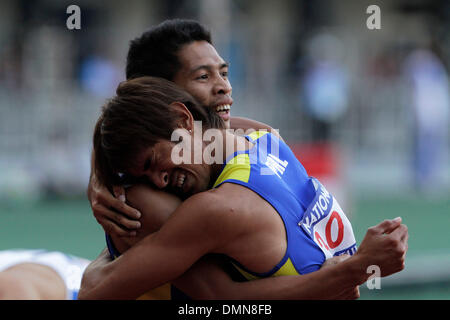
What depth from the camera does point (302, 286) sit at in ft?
10.2

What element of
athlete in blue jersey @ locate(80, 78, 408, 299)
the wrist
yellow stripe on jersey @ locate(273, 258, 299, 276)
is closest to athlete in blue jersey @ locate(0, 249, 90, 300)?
athlete in blue jersey @ locate(80, 78, 408, 299)

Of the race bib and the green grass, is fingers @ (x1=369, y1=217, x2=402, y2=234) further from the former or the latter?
the green grass

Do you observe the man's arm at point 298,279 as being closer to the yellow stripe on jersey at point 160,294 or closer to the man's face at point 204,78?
the yellow stripe on jersey at point 160,294

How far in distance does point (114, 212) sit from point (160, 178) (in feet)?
0.91

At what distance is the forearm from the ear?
71 centimetres

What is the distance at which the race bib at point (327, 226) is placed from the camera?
330 centimetres

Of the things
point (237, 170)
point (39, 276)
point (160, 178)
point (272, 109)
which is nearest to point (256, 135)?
point (237, 170)

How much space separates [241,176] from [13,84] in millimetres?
11362

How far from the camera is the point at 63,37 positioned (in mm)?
14734

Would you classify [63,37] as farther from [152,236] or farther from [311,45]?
[152,236]

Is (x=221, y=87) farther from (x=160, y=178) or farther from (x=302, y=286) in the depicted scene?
(x=302, y=286)

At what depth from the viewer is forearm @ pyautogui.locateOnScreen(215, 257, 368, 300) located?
3.09 m

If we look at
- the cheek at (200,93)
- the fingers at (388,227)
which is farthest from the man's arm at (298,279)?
the cheek at (200,93)

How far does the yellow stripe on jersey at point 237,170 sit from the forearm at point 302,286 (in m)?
0.44
